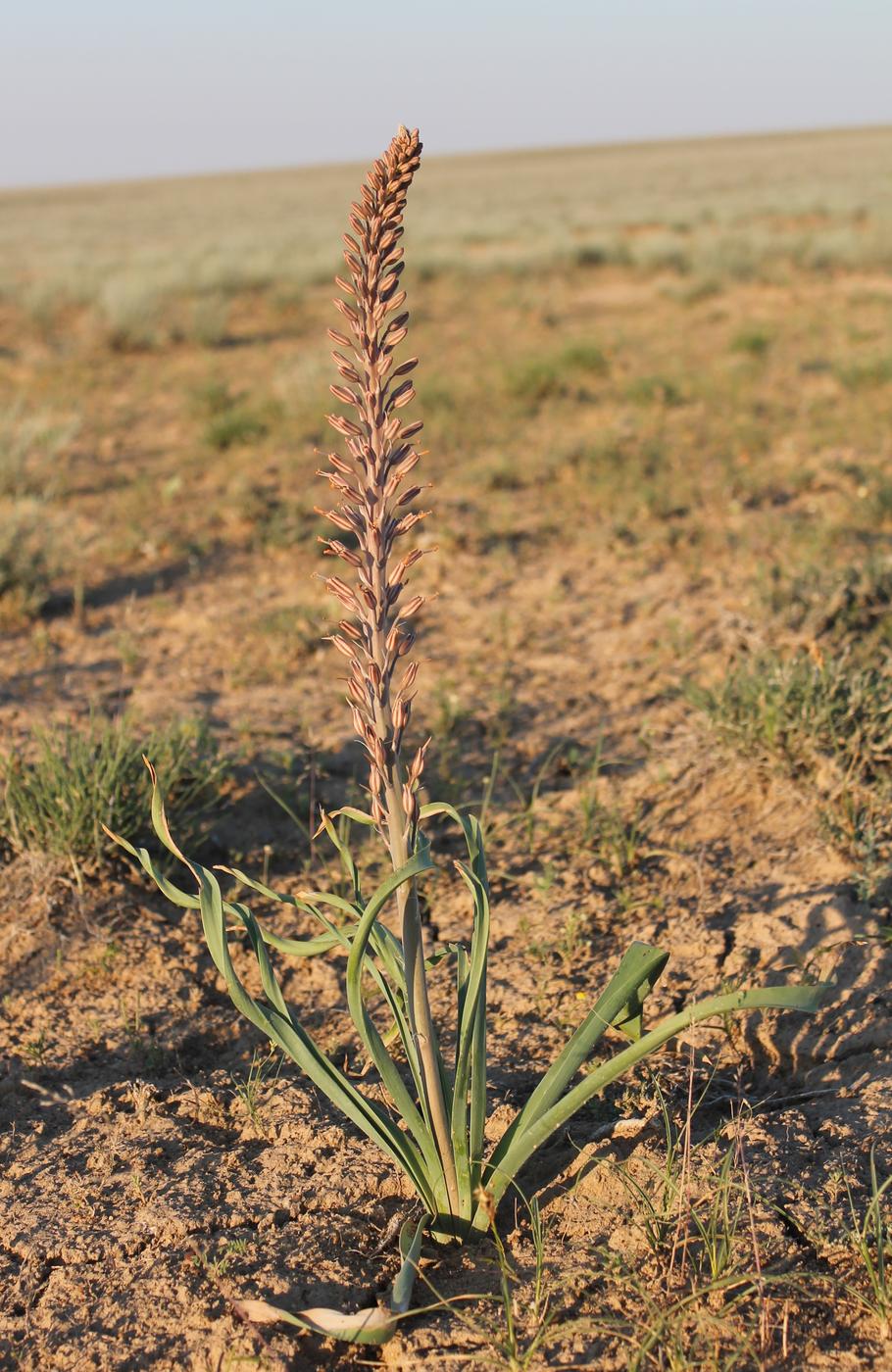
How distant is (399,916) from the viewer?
1.95 meters

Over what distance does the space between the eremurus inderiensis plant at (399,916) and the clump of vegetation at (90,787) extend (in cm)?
131

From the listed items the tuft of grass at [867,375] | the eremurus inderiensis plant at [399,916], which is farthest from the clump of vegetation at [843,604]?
the tuft of grass at [867,375]

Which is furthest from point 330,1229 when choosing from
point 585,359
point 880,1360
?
point 585,359

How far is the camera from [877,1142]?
7.20 ft

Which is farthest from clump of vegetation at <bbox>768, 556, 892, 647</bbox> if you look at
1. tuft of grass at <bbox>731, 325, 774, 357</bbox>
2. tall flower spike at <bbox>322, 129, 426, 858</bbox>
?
tuft of grass at <bbox>731, 325, 774, 357</bbox>

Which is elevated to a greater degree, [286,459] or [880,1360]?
[286,459]

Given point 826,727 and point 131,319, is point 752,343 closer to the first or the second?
point 131,319

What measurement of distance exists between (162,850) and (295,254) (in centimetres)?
1924

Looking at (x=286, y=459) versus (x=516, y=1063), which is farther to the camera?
(x=286, y=459)

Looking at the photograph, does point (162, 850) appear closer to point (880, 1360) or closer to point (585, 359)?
point (880, 1360)

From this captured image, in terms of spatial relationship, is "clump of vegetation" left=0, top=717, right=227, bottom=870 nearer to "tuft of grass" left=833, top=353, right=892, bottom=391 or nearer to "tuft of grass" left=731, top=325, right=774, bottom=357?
"tuft of grass" left=833, top=353, right=892, bottom=391

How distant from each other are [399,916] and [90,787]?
1.60 metres

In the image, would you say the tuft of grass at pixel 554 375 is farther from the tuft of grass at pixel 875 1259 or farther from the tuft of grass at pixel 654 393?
the tuft of grass at pixel 875 1259

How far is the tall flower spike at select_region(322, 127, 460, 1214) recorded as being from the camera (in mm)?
1580
